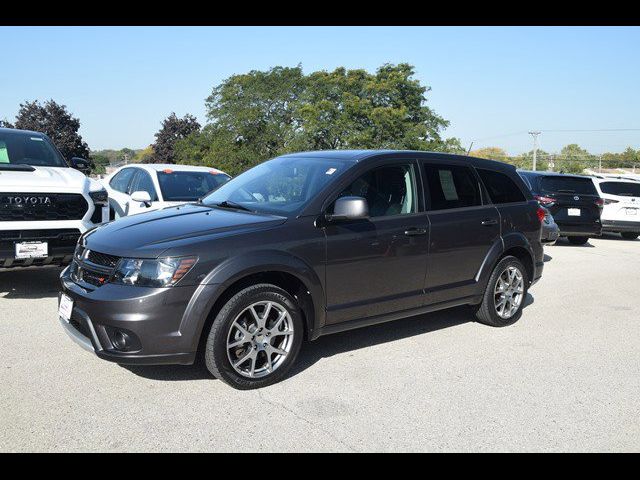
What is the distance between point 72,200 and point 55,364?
2798mm

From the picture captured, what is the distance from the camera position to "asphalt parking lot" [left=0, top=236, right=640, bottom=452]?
11.5ft

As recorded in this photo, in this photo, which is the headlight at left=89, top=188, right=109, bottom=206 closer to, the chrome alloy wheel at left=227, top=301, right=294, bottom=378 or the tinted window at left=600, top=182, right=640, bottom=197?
the chrome alloy wheel at left=227, top=301, right=294, bottom=378

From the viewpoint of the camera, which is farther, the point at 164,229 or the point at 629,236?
A: the point at 629,236

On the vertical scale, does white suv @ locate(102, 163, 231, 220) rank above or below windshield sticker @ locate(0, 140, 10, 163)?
below

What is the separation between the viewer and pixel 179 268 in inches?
156

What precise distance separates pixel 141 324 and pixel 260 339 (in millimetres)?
861

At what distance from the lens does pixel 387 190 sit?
5227 millimetres

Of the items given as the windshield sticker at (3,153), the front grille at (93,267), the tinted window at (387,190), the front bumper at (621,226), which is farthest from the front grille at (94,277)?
the front bumper at (621,226)

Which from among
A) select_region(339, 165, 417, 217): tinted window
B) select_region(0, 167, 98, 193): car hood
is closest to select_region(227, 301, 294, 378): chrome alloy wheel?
select_region(339, 165, 417, 217): tinted window

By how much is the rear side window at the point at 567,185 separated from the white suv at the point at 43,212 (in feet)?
32.9

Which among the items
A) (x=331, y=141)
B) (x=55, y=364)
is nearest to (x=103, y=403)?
(x=55, y=364)

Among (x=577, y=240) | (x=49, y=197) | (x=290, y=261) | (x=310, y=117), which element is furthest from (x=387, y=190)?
(x=310, y=117)

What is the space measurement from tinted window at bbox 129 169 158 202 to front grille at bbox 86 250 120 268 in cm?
405

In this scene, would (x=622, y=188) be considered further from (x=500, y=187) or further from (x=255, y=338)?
(x=255, y=338)
